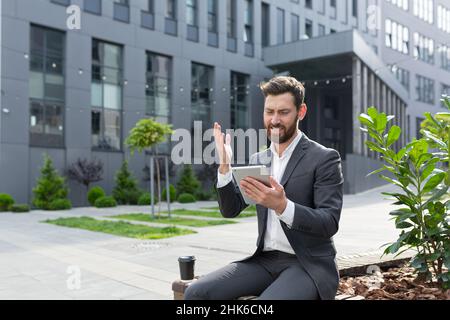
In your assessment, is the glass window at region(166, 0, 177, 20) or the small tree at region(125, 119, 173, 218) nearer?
the small tree at region(125, 119, 173, 218)

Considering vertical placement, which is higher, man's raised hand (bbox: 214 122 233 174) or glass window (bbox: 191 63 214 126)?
glass window (bbox: 191 63 214 126)

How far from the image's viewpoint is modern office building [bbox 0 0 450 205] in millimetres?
19875

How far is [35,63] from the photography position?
20344mm

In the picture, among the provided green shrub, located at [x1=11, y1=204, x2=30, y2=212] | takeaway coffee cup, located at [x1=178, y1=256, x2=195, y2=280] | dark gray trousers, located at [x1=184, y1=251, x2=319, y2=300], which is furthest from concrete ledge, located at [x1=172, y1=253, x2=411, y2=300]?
green shrub, located at [x1=11, y1=204, x2=30, y2=212]

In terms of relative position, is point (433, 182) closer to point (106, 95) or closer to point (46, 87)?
point (46, 87)

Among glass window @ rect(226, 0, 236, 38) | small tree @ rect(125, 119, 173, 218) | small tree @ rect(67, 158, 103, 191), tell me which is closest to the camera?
small tree @ rect(125, 119, 173, 218)

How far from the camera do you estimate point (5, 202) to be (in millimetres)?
18328

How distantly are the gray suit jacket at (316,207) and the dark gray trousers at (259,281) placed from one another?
3.2 inches

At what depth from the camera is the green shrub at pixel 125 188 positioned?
21.6 meters

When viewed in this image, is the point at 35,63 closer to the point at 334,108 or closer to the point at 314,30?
the point at 314,30

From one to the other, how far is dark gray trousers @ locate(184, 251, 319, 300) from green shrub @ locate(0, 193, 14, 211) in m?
17.7

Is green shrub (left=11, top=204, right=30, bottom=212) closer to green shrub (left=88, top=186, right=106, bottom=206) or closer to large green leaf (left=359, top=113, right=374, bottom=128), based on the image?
green shrub (left=88, top=186, right=106, bottom=206)

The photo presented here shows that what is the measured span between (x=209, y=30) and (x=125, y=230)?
19361 millimetres

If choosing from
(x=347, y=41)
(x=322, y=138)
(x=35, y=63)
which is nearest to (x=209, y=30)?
(x=347, y=41)
